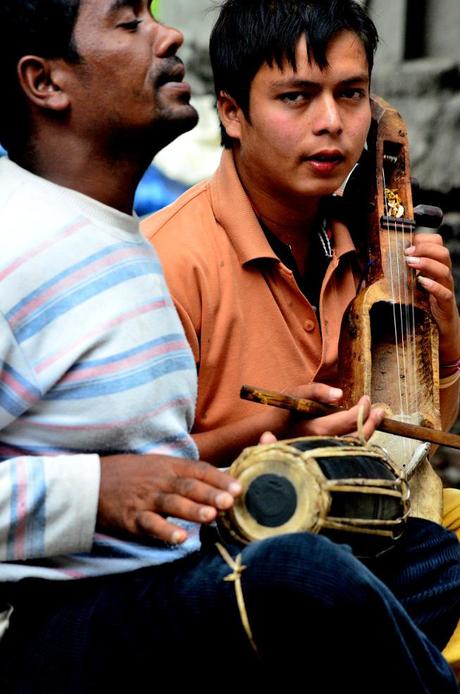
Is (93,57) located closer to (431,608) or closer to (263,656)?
(263,656)

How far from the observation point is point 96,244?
217 cm

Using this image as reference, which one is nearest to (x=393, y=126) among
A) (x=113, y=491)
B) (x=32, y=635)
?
(x=113, y=491)

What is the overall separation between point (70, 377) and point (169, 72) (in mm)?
664

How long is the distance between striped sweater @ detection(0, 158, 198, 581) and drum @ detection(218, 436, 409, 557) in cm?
17

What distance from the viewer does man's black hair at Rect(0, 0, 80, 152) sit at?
2209 millimetres

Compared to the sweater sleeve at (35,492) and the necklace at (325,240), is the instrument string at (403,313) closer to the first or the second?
the necklace at (325,240)

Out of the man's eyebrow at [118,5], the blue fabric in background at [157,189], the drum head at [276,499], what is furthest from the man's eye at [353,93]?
the blue fabric in background at [157,189]

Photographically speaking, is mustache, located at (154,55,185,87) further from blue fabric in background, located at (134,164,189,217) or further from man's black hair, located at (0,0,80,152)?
blue fabric in background, located at (134,164,189,217)

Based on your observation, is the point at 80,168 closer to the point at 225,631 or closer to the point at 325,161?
the point at 325,161

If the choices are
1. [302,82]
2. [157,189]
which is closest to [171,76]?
[302,82]

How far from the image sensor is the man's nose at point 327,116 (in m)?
2.83

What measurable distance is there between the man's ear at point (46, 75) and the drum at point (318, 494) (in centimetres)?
78

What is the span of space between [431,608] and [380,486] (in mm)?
410

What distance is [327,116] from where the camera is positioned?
9.30 ft
